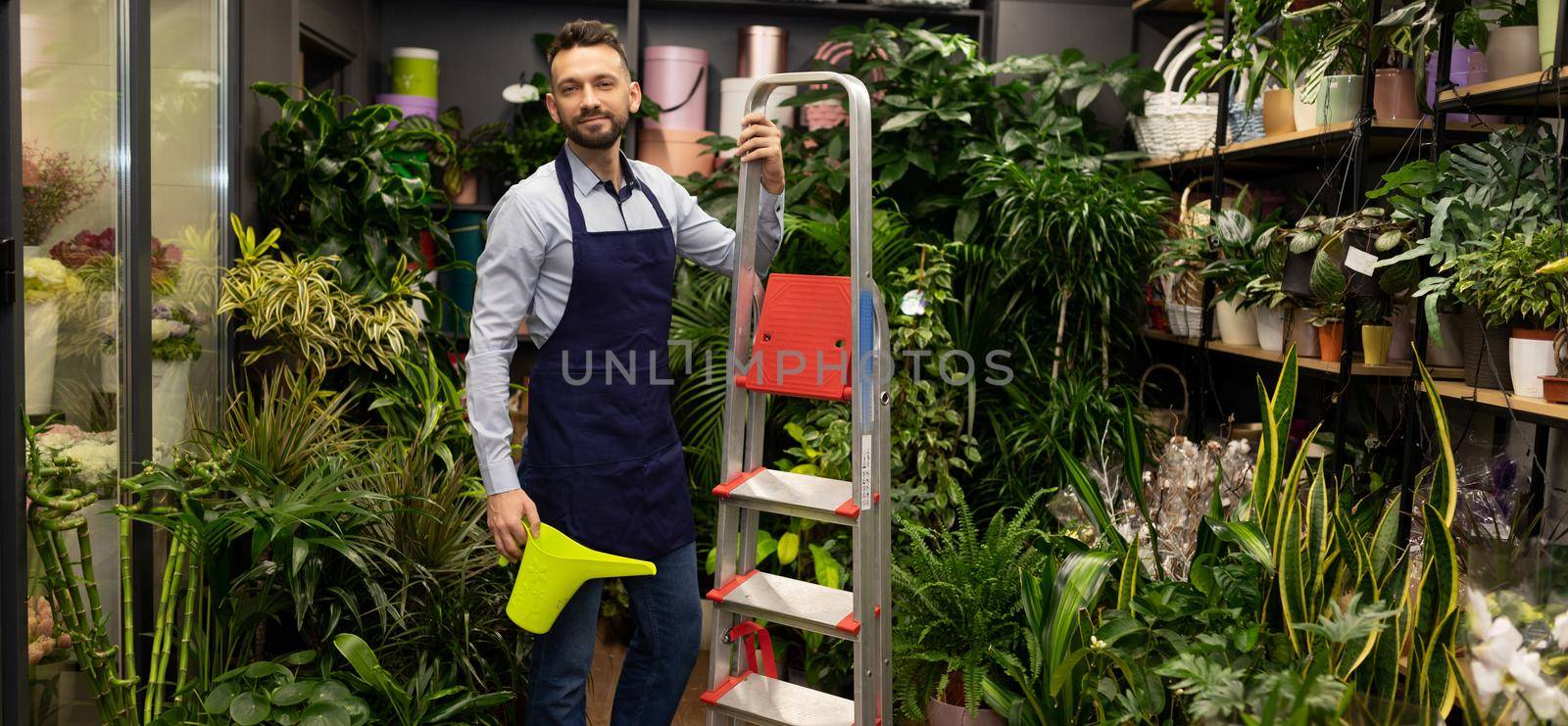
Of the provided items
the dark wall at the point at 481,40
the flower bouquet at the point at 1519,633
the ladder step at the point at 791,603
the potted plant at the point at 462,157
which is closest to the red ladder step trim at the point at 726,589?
the ladder step at the point at 791,603

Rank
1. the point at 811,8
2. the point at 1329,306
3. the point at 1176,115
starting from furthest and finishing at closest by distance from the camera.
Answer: the point at 811,8 < the point at 1176,115 < the point at 1329,306

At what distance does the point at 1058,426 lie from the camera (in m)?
3.30

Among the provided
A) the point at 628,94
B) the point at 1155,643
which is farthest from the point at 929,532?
the point at 628,94

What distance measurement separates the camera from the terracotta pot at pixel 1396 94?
8.63ft

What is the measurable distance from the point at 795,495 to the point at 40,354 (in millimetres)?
1437

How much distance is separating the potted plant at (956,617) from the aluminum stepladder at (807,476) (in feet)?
1.54

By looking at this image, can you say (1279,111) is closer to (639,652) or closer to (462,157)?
(639,652)

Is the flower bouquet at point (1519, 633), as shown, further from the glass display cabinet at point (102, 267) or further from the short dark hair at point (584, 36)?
the glass display cabinet at point (102, 267)

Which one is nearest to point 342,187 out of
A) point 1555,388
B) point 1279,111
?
point 1279,111

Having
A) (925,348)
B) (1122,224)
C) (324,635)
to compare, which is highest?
(1122,224)

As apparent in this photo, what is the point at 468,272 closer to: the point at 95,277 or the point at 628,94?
the point at 95,277

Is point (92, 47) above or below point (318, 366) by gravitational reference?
above

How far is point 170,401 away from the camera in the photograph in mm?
2771

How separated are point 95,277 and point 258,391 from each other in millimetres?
897
